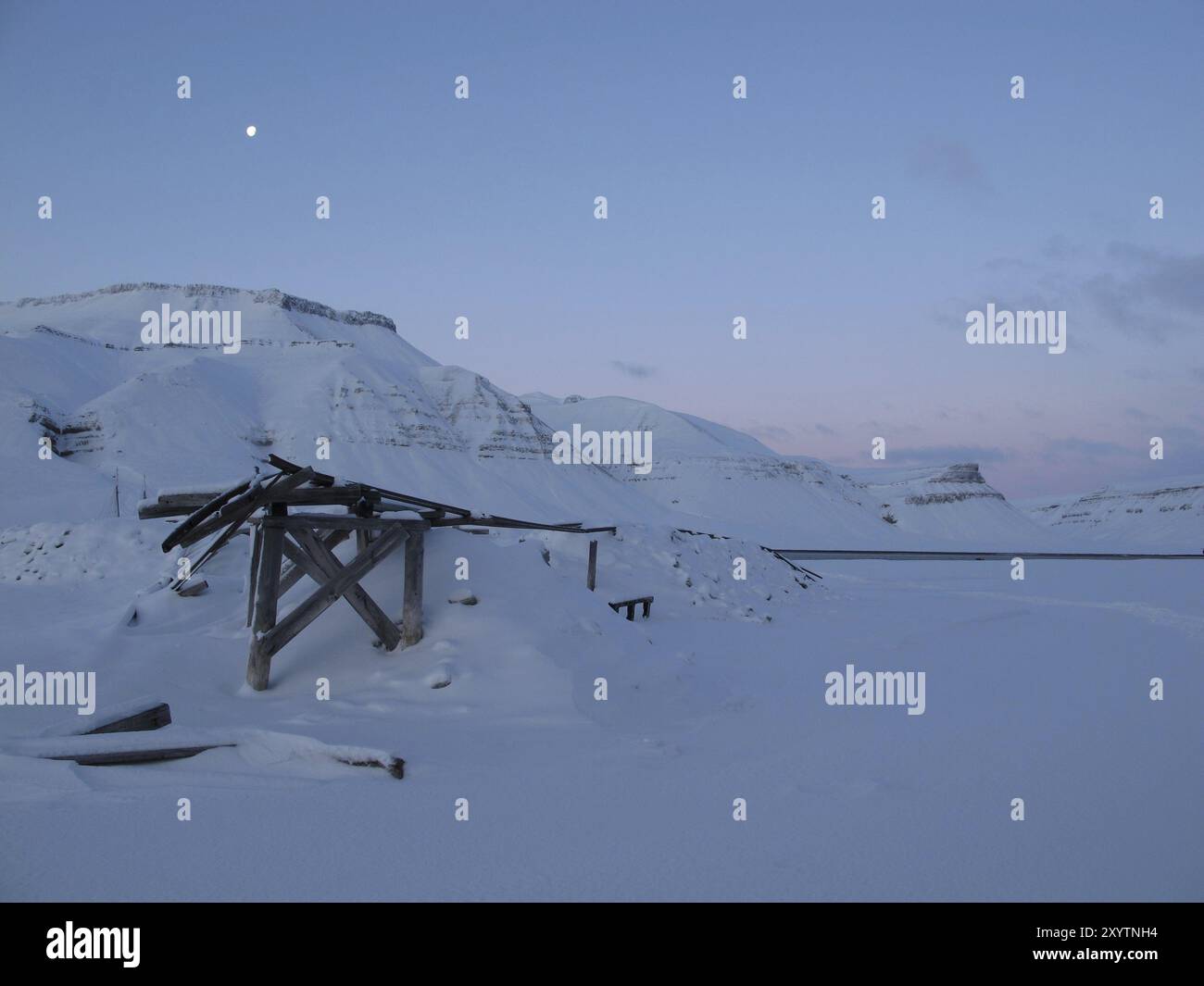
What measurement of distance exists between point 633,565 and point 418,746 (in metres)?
13.8

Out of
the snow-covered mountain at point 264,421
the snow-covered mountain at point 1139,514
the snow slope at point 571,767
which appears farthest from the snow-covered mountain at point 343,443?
the snow slope at point 571,767

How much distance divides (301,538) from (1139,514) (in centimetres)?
17377

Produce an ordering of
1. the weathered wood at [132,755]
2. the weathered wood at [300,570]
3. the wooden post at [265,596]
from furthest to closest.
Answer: the weathered wood at [300,570] → the wooden post at [265,596] → the weathered wood at [132,755]

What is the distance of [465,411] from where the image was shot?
9225 centimetres

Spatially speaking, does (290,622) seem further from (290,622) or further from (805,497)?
(805,497)

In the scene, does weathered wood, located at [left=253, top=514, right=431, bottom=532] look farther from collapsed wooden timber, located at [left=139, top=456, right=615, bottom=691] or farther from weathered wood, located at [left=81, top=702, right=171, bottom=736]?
weathered wood, located at [left=81, top=702, right=171, bottom=736]

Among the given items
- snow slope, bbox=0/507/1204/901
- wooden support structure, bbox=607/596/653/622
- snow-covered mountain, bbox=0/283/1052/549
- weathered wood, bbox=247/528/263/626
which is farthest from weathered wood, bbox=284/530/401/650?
snow-covered mountain, bbox=0/283/1052/549

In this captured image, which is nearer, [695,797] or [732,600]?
[695,797]

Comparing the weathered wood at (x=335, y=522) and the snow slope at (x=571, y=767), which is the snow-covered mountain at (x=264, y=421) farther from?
the snow slope at (x=571, y=767)

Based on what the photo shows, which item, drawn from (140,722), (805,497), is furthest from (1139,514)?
(140,722)

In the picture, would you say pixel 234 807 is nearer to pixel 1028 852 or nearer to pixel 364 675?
pixel 364 675

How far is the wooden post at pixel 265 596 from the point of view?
9367 millimetres

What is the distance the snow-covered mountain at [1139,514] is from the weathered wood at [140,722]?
5380 inches
